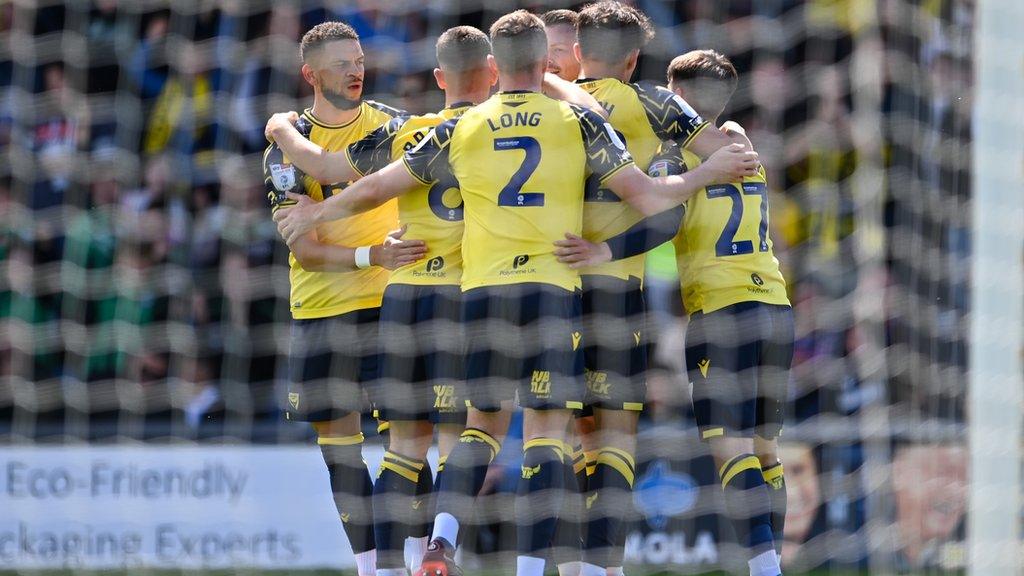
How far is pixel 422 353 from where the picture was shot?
425 cm

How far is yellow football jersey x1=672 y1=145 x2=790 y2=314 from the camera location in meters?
4.32

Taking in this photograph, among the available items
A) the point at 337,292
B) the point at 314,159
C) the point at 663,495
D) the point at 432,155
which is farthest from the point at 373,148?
the point at 663,495

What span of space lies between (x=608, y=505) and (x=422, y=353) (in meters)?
0.70

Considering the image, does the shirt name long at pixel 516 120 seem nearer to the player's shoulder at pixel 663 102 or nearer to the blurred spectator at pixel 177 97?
the player's shoulder at pixel 663 102

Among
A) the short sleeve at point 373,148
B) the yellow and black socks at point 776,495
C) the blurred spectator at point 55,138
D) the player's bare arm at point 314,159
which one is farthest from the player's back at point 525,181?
the blurred spectator at point 55,138

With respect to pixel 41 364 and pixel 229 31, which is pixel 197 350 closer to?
pixel 41 364

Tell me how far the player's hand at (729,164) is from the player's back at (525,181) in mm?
386

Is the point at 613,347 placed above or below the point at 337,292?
below

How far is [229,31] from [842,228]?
2744 millimetres

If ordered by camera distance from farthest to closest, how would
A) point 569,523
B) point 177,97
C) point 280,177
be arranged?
point 177,97
point 280,177
point 569,523

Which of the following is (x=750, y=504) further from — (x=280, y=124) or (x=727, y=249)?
(x=280, y=124)

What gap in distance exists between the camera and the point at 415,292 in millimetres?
4227

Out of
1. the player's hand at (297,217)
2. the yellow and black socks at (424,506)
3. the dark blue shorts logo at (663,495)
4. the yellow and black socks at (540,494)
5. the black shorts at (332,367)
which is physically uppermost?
the player's hand at (297,217)

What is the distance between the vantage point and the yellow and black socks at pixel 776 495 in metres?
4.34
